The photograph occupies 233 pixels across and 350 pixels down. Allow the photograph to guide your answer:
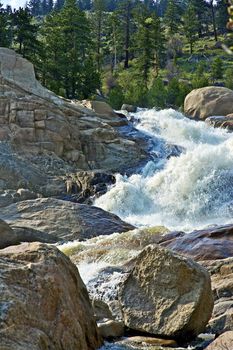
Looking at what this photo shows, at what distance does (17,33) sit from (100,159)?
21584 millimetres

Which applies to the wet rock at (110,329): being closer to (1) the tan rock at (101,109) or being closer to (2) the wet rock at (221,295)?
(2) the wet rock at (221,295)

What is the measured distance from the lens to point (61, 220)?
2109cm

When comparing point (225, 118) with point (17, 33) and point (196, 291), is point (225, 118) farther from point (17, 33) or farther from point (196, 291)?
point (196, 291)

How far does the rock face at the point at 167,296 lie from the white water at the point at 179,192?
40.8 feet

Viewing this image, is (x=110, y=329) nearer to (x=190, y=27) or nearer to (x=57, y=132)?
(x=57, y=132)

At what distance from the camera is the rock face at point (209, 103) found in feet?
143

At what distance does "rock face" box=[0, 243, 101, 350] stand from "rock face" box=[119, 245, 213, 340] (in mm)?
1561

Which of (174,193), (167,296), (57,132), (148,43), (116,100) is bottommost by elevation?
(174,193)

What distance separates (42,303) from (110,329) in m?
2.84

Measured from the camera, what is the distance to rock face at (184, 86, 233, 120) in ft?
143

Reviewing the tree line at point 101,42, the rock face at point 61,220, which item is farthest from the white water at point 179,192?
the tree line at point 101,42

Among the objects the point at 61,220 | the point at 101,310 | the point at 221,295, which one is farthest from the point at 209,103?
the point at 101,310

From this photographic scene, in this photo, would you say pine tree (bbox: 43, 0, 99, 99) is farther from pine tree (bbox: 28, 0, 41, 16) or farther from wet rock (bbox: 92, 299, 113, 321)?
pine tree (bbox: 28, 0, 41, 16)

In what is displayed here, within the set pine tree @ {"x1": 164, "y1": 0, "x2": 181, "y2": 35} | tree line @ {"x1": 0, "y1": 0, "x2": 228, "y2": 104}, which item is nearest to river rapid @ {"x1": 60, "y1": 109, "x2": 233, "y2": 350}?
tree line @ {"x1": 0, "y1": 0, "x2": 228, "y2": 104}
